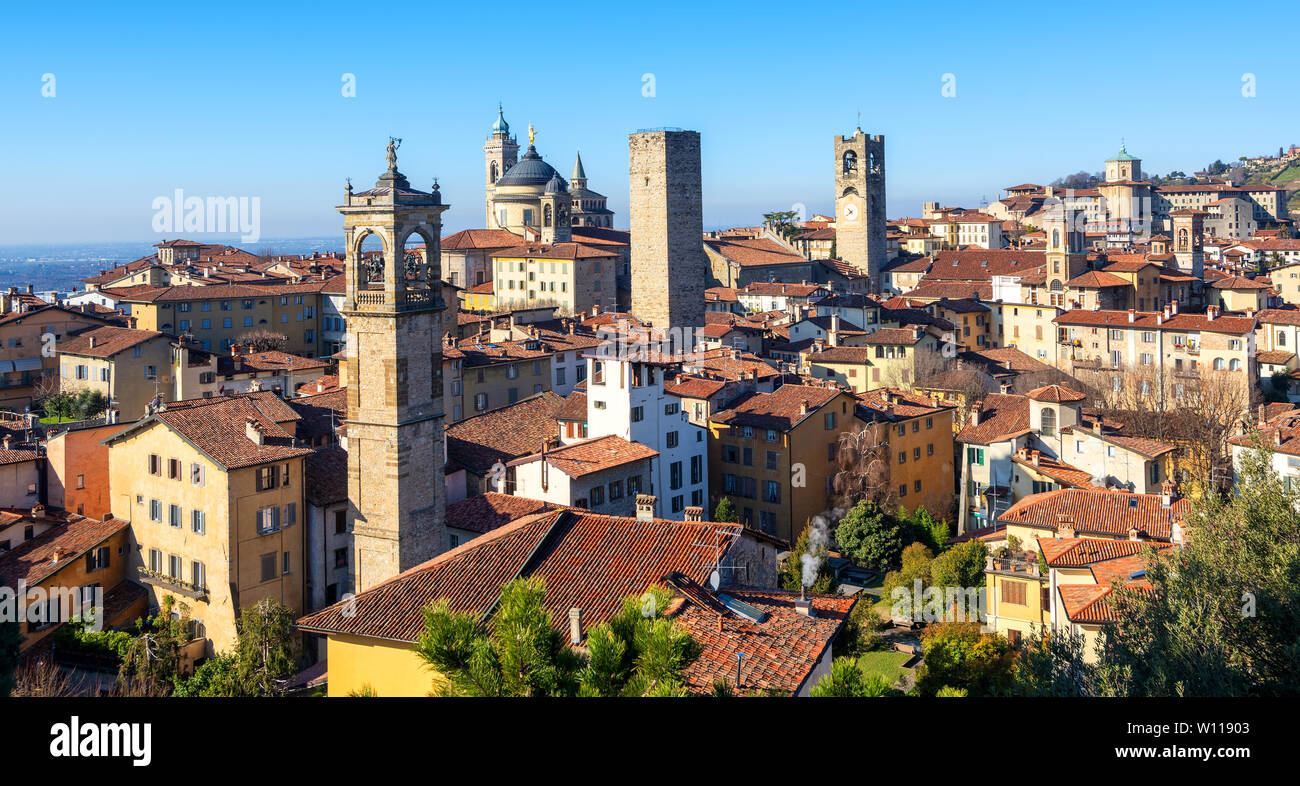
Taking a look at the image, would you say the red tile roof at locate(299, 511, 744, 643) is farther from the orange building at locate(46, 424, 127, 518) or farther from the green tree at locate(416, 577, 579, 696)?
the orange building at locate(46, 424, 127, 518)

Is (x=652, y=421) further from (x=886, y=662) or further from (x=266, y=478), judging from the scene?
(x=886, y=662)

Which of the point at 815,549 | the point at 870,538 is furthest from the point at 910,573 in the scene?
the point at 815,549

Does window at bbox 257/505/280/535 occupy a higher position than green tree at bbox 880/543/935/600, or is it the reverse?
window at bbox 257/505/280/535

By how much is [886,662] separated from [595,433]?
10.9 m

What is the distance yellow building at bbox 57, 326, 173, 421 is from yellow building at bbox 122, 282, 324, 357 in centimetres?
565

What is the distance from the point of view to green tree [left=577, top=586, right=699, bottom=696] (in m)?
8.12

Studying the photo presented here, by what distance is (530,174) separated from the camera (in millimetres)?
85750

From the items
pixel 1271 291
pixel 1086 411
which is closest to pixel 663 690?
pixel 1086 411

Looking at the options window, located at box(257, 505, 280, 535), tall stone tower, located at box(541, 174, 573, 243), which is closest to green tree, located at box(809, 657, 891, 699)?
window, located at box(257, 505, 280, 535)

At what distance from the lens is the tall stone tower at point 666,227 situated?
5650 cm

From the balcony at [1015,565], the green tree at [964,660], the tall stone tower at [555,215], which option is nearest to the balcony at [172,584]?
the green tree at [964,660]

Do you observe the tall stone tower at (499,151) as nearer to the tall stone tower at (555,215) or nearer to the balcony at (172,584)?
the tall stone tower at (555,215)

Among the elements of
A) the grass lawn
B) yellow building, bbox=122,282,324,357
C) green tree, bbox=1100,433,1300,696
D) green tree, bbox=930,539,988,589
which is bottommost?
the grass lawn
